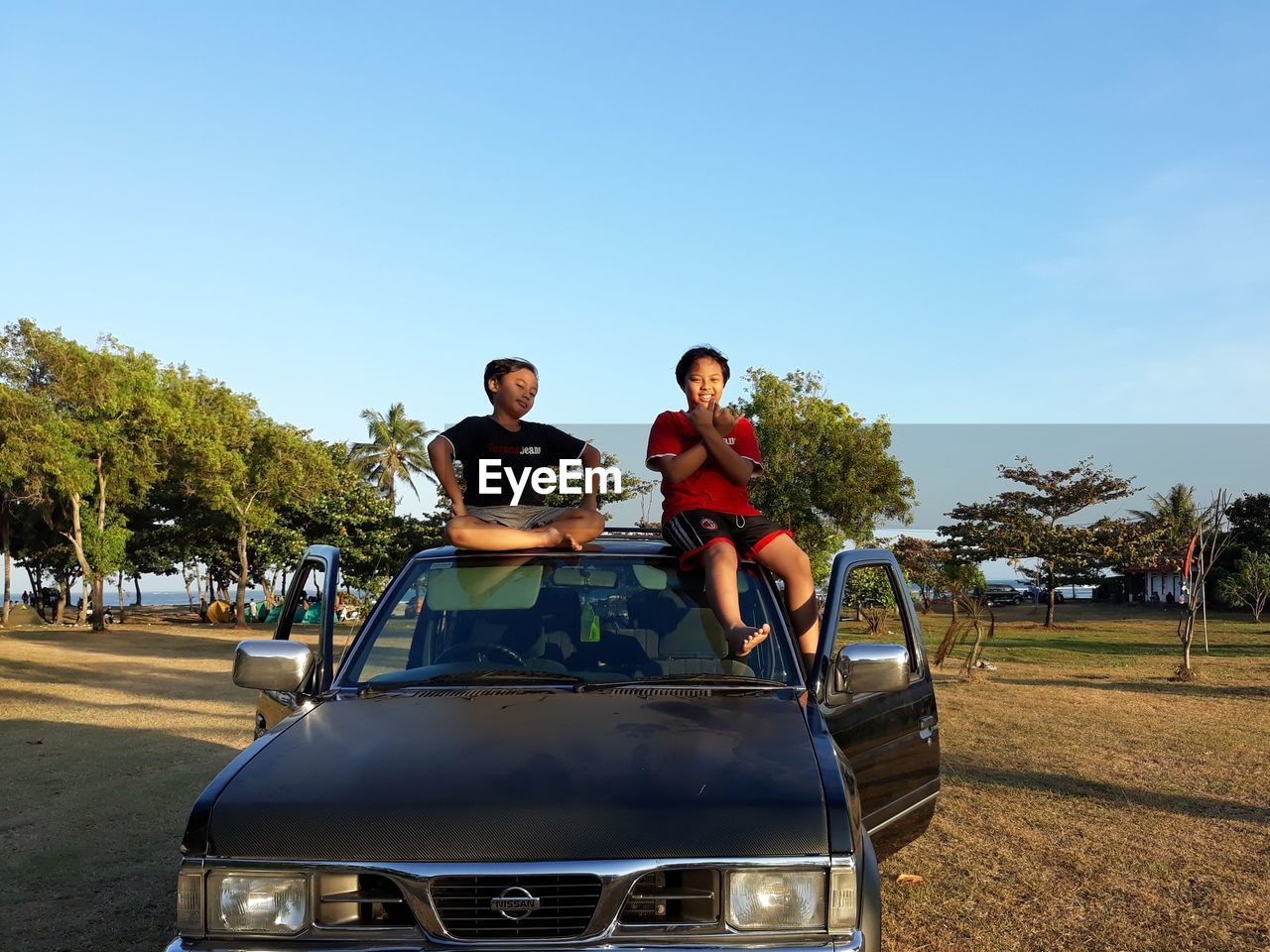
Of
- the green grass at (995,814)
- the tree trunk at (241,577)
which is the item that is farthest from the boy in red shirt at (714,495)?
the tree trunk at (241,577)

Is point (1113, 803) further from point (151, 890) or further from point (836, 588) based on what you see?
point (151, 890)

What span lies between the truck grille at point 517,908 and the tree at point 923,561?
4549 cm

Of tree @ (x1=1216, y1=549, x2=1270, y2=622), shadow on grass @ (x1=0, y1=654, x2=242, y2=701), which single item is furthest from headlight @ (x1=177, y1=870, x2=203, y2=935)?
tree @ (x1=1216, y1=549, x2=1270, y2=622)

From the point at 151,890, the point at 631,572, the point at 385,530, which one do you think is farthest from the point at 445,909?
the point at 385,530

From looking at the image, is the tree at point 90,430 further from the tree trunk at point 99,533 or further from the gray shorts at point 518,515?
the gray shorts at point 518,515

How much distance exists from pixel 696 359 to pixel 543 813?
8.44 feet

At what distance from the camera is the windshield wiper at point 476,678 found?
347 centimetres

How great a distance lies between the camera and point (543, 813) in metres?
2.54

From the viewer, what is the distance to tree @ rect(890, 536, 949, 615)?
47.5 meters

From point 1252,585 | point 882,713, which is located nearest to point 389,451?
point 1252,585

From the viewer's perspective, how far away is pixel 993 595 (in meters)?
73.1

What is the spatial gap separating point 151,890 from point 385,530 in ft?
105

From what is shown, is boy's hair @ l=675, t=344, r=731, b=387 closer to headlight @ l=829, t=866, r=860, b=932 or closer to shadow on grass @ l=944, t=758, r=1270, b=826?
headlight @ l=829, t=866, r=860, b=932

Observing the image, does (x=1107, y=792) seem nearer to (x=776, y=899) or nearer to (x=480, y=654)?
(x=480, y=654)
